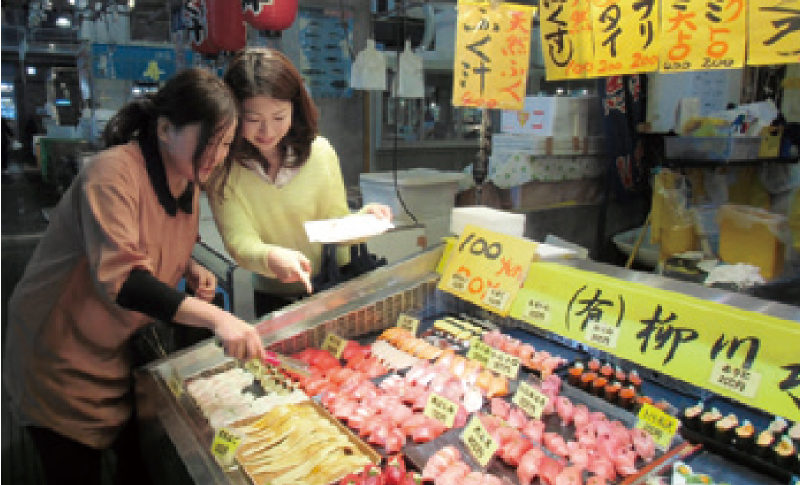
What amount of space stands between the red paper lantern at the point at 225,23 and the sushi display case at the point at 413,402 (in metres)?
3.81

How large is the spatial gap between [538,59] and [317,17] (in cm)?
534

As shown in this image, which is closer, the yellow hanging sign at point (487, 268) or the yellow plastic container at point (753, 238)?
the yellow hanging sign at point (487, 268)

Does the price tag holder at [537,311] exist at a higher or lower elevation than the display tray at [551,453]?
higher

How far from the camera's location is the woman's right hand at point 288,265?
2.41 metres

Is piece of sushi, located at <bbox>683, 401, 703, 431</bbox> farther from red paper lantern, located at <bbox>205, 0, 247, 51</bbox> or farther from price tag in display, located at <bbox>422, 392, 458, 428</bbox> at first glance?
red paper lantern, located at <bbox>205, 0, 247, 51</bbox>

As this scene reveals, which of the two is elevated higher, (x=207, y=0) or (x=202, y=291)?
(x=207, y=0)

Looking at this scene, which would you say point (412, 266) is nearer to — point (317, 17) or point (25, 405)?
point (25, 405)

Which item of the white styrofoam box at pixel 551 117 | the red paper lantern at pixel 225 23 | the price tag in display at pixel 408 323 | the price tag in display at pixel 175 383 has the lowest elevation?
the price tag in display at pixel 175 383

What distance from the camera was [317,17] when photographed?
7.27 meters

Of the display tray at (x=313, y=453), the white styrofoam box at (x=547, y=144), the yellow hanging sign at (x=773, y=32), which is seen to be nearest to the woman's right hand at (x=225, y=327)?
the display tray at (x=313, y=453)

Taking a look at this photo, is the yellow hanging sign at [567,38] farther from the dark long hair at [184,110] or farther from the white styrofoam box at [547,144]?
the white styrofoam box at [547,144]

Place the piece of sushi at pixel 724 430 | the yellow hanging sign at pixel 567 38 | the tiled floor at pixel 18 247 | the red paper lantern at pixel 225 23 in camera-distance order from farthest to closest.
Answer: the red paper lantern at pixel 225 23 < the tiled floor at pixel 18 247 < the yellow hanging sign at pixel 567 38 < the piece of sushi at pixel 724 430

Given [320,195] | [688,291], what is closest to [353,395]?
[320,195]

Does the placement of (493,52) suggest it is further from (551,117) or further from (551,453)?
(551,117)
